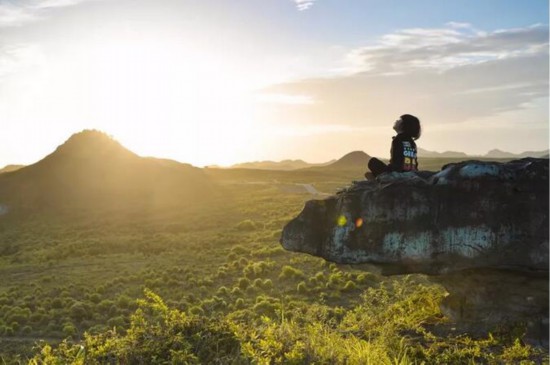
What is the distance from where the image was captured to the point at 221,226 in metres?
60.1

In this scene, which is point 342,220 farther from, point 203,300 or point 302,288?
point 203,300

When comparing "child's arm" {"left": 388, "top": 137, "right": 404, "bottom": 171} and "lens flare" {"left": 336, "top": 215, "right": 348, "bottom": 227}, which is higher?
"child's arm" {"left": 388, "top": 137, "right": 404, "bottom": 171}

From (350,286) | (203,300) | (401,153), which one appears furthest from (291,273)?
(401,153)

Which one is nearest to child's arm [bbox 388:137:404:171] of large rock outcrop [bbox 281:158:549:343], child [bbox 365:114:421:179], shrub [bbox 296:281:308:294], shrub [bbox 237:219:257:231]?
child [bbox 365:114:421:179]

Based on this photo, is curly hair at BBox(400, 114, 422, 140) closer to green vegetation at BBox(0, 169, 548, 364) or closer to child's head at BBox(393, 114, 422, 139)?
child's head at BBox(393, 114, 422, 139)

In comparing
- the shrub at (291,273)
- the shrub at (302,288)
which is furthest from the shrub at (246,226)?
the shrub at (302,288)

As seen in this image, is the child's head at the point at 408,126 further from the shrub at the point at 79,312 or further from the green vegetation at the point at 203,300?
the shrub at the point at 79,312

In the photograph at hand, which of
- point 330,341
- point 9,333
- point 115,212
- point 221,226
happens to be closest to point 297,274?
point 9,333

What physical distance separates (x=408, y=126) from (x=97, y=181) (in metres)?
84.0

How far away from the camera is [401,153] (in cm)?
1145

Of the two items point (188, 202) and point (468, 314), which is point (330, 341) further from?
point (188, 202)

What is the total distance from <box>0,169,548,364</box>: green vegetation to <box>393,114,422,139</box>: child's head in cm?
435

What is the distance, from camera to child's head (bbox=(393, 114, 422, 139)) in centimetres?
1144

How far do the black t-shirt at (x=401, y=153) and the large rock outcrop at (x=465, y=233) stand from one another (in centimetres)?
60
